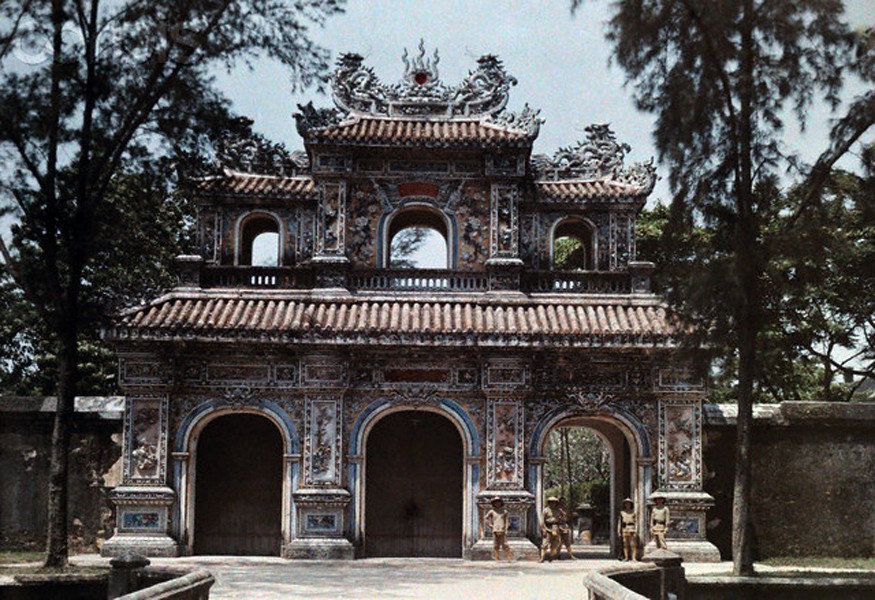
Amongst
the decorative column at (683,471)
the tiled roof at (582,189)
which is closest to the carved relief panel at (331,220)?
the tiled roof at (582,189)

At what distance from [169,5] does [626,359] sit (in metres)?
10.3

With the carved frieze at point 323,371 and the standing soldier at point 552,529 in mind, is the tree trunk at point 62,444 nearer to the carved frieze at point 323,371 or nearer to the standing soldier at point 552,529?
the carved frieze at point 323,371

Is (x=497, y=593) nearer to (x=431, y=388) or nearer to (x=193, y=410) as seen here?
(x=431, y=388)

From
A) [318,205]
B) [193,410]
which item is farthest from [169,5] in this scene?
[193,410]

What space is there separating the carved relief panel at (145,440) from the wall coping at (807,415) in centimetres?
1019

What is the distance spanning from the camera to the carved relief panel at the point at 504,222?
23.1 metres

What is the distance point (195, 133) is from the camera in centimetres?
1855

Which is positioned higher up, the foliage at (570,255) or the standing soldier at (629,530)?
the foliage at (570,255)

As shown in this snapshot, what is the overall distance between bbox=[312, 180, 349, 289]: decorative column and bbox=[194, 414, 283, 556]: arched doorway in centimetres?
327

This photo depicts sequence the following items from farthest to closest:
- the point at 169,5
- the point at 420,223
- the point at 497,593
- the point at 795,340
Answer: the point at 795,340 < the point at 420,223 < the point at 169,5 < the point at 497,593

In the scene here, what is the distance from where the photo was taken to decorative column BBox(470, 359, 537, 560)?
70.5ft

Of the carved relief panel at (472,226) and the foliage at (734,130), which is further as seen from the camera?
the carved relief panel at (472,226)

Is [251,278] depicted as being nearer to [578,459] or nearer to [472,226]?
[472,226]

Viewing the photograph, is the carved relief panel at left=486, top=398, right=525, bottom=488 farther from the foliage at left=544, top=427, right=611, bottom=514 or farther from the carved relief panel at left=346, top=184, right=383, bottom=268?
the foliage at left=544, top=427, right=611, bottom=514
